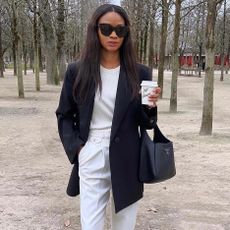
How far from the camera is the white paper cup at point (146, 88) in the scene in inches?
107

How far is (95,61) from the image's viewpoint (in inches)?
114

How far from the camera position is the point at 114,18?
2.88 metres

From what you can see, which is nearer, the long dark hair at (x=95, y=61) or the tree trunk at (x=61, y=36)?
the long dark hair at (x=95, y=61)

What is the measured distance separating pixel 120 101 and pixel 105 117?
0.44ft

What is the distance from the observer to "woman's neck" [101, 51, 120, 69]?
2.94 m

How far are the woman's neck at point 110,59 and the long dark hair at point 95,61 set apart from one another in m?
0.03

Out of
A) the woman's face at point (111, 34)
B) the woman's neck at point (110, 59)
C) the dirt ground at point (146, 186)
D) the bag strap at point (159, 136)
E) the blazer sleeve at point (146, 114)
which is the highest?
the woman's face at point (111, 34)

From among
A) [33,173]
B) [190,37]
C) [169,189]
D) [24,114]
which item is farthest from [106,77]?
[190,37]

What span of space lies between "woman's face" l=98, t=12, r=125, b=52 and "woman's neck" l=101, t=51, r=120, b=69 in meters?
0.03

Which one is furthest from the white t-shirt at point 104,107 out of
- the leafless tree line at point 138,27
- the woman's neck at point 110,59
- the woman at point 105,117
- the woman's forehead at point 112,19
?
the leafless tree line at point 138,27

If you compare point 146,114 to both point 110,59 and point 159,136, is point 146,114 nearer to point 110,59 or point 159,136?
point 159,136

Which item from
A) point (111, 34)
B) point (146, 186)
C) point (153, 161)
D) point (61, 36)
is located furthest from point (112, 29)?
point (61, 36)

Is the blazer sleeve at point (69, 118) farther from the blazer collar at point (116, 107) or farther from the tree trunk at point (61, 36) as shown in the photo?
the tree trunk at point (61, 36)

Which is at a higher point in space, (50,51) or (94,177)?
(94,177)
